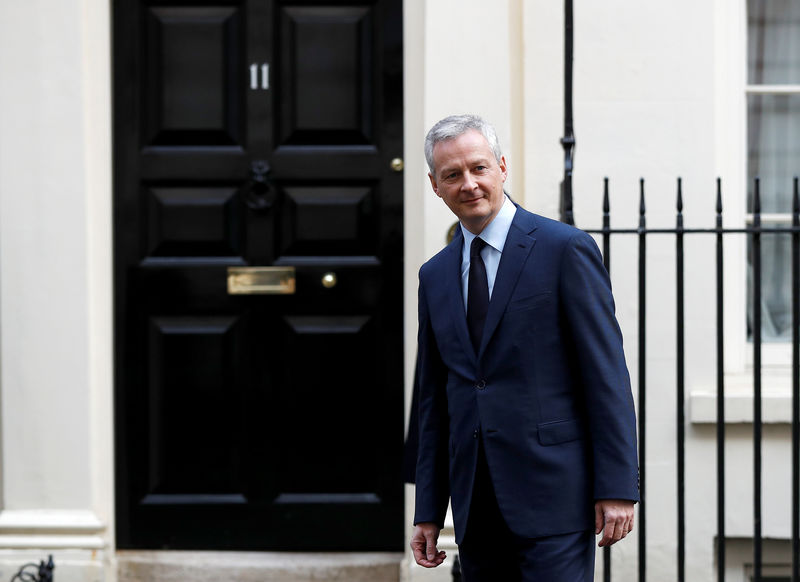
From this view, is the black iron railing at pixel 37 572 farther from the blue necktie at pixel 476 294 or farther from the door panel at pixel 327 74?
the blue necktie at pixel 476 294

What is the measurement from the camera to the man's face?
8.27ft

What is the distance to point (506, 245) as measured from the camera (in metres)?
2.56

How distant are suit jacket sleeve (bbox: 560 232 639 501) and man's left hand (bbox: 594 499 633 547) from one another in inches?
1.1

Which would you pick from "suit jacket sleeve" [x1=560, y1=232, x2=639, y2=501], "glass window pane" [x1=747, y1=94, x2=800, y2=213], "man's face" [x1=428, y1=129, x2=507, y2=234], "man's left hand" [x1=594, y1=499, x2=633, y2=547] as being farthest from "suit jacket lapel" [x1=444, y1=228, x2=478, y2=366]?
"glass window pane" [x1=747, y1=94, x2=800, y2=213]

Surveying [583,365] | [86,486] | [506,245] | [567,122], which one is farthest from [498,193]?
[86,486]

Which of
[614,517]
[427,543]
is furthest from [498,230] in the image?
[427,543]

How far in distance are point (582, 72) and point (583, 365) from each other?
83.4 inches

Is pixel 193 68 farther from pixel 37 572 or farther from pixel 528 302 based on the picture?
pixel 528 302

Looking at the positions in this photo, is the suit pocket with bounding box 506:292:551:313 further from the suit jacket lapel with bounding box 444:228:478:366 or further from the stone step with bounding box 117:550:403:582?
the stone step with bounding box 117:550:403:582

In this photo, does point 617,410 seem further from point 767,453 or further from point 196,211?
point 196,211

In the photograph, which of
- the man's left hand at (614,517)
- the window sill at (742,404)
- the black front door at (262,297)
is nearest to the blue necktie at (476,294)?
the man's left hand at (614,517)

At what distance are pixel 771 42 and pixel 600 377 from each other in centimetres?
269

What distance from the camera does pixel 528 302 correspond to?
8.22 feet

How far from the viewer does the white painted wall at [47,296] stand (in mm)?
4285
